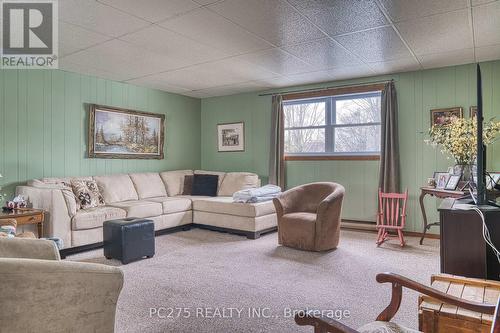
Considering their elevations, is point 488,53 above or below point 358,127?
above

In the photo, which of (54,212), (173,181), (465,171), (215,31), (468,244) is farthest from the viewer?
(173,181)

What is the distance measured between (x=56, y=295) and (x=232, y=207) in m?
3.63

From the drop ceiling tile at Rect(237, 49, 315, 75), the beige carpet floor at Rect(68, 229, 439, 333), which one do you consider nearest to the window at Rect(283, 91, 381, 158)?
the drop ceiling tile at Rect(237, 49, 315, 75)

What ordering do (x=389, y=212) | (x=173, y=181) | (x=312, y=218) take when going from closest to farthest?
1. (x=312, y=218)
2. (x=389, y=212)
3. (x=173, y=181)

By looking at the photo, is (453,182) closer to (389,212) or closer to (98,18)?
(389,212)

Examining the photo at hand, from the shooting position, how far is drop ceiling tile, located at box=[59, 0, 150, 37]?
9.23 feet

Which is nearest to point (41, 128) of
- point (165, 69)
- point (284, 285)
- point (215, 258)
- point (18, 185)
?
point (18, 185)

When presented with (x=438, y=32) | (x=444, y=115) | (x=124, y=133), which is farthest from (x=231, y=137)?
(x=438, y=32)

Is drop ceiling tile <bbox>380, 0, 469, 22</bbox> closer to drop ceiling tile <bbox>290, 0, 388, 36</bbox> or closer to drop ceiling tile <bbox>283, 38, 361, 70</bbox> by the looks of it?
drop ceiling tile <bbox>290, 0, 388, 36</bbox>

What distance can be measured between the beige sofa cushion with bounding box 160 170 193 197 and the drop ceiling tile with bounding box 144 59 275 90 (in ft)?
5.26

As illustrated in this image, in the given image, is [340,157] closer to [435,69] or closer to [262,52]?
[435,69]

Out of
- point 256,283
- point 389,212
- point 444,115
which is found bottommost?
point 256,283

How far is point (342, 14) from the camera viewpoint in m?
3.00

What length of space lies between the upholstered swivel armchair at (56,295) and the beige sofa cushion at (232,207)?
330cm
